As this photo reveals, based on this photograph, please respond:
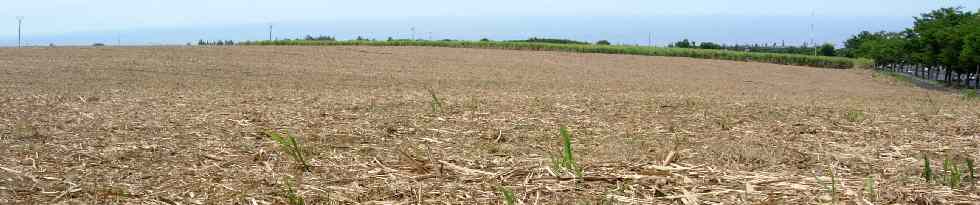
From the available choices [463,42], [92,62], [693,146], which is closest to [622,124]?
[693,146]

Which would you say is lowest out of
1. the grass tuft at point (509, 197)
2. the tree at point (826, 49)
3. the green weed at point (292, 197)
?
the green weed at point (292, 197)

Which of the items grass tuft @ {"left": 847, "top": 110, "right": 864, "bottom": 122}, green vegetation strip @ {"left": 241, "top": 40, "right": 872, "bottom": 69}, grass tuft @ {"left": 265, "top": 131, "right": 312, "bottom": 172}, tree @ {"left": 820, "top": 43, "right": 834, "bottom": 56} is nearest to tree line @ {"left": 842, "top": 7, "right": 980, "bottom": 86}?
green vegetation strip @ {"left": 241, "top": 40, "right": 872, "bottom": 69}

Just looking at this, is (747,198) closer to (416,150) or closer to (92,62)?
(416,150)

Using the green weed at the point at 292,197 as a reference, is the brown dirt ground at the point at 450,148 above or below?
above

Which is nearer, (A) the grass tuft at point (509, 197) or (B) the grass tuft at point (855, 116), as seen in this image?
(A) the grass tuft at point (509, 197)

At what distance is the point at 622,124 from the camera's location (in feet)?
34.8

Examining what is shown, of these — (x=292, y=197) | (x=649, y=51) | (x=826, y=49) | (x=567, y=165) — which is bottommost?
(x=292, y=197)

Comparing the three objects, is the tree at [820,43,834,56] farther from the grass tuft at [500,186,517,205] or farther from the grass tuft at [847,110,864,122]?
the grass tuft at [500,186,517,205]

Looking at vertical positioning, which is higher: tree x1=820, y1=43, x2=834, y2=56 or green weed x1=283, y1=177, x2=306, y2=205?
tree x1=820, y1=43, x2=834, y2=56

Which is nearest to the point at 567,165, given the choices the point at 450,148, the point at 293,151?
the point at 450,148

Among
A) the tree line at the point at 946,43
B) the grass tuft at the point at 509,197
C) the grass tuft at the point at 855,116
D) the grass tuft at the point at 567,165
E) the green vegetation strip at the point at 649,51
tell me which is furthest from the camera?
the green vegetation strip at the point at 649,51

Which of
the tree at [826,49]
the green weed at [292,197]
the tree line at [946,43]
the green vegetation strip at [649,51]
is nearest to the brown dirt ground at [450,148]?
the green weed at [292,197]

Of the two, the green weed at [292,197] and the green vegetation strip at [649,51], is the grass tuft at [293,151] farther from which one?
the green vegetation strip at [649,51]

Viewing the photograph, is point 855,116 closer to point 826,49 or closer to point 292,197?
point 292,197
